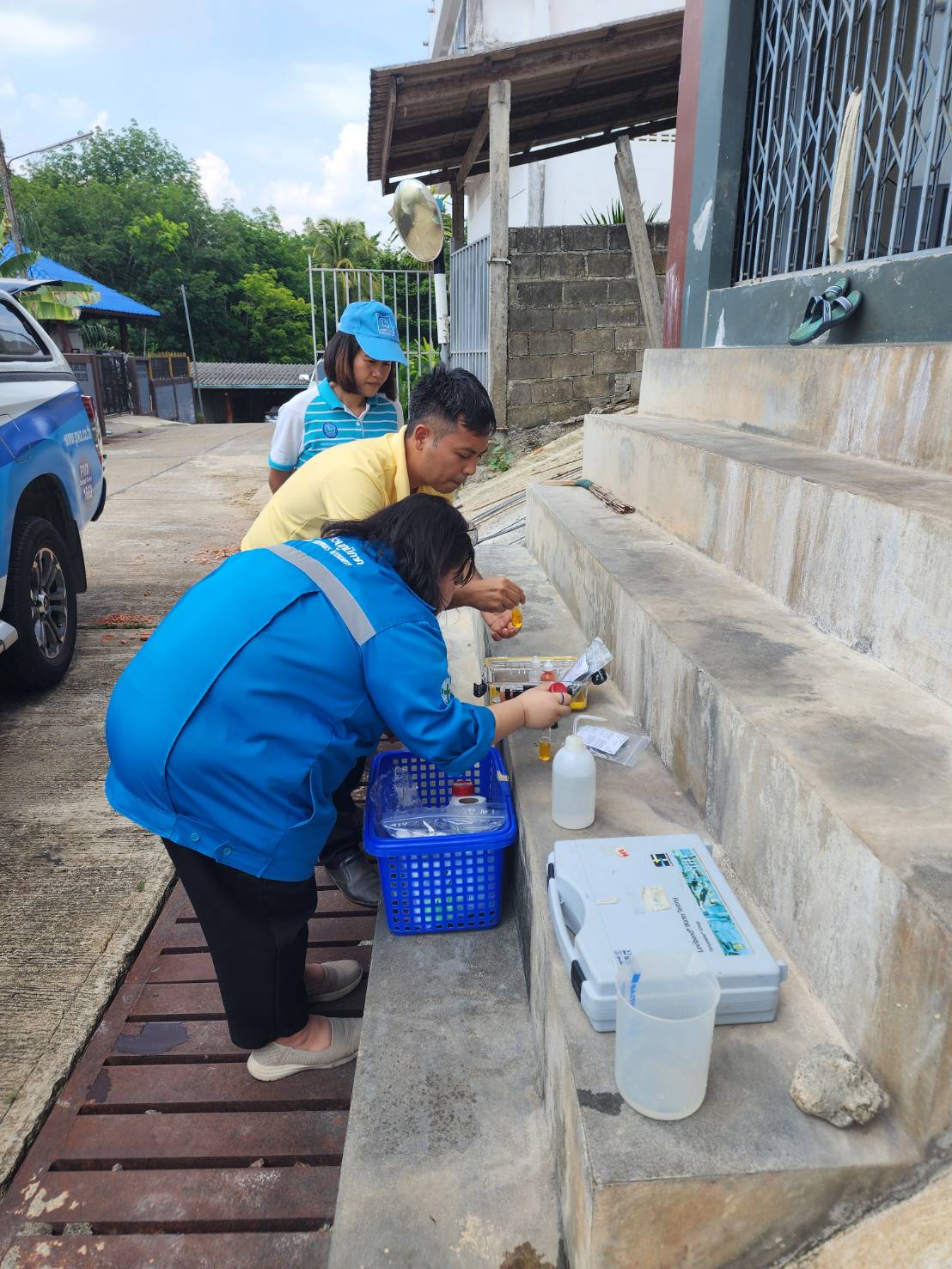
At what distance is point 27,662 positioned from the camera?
4.20m

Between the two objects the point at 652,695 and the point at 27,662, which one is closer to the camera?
the point at 652,695

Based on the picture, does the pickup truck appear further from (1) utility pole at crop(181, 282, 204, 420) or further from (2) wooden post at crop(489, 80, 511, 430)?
(1) utility pole at crop(181, 282, 204, 420)

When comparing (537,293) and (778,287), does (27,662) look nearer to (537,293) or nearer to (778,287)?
(778,287)

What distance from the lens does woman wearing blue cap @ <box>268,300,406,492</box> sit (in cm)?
312

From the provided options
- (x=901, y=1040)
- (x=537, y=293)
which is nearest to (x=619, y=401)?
(x=537, y=293)

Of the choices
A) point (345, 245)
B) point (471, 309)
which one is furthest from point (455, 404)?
point (345, 245)

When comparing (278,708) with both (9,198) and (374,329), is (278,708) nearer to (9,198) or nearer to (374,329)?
(374,329)

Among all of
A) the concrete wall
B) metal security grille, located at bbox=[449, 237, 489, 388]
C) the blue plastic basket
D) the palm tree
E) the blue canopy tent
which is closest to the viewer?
the blue plastic basket

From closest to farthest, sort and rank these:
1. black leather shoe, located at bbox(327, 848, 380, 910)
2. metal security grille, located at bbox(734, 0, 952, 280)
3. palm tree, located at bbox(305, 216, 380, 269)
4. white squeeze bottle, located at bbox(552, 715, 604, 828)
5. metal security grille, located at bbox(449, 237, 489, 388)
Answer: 1. white squeeze bottle, located at bbox(552, 715, 604, 828)
2. black leather shoe, located at bbox(327, 848, 380, 910)
3. metal security grille, located at bbox(734, 0, 952, 280)
4. metal security grille, located at bbox(449, 237, 489, 388)
5. palm tree, located at bbox(305, 216, 380, 269)

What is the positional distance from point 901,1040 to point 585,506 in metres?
3.43

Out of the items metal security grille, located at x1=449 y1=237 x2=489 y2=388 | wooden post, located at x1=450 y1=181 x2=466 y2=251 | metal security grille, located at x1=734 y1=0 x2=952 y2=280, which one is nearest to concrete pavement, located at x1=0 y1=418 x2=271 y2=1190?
metal security grille, located at x1=734 y1=0 x2=952 y2=280

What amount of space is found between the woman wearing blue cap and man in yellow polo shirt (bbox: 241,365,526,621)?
0.67 m

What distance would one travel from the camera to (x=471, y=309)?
871 centimetres

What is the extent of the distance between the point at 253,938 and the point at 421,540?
3.23 feet
